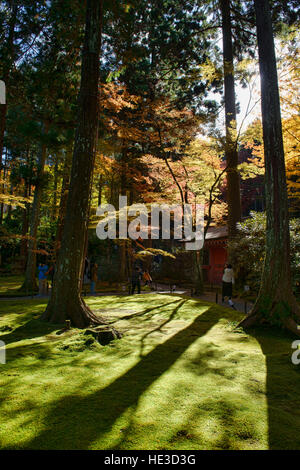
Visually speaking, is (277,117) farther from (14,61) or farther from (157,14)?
(157,14)

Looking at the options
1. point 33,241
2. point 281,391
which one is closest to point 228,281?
point 281,391

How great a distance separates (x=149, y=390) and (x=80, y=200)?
16.1 feet

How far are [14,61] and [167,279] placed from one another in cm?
1777

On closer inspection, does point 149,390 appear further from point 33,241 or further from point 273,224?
point 33,241

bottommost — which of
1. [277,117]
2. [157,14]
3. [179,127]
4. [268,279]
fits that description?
[268,279]

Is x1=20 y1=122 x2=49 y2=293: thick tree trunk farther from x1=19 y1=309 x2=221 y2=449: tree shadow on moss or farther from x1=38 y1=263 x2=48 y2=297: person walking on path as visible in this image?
x1=19 y1=309 x2=221 y2=449: tree shadow on moss

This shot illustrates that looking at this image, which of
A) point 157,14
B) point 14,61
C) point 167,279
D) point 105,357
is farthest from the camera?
point 167,279

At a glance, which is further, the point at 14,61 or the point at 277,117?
the point at 14,61

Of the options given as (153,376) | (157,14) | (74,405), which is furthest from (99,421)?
(157,14)

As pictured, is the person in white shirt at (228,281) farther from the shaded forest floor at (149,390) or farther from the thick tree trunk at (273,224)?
the shaded forest floor at (149,390)

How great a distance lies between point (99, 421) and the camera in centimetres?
296

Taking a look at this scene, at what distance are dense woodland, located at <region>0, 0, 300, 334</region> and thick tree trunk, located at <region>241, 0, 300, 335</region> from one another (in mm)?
25

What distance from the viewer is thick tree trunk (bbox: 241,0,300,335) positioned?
688 cm
